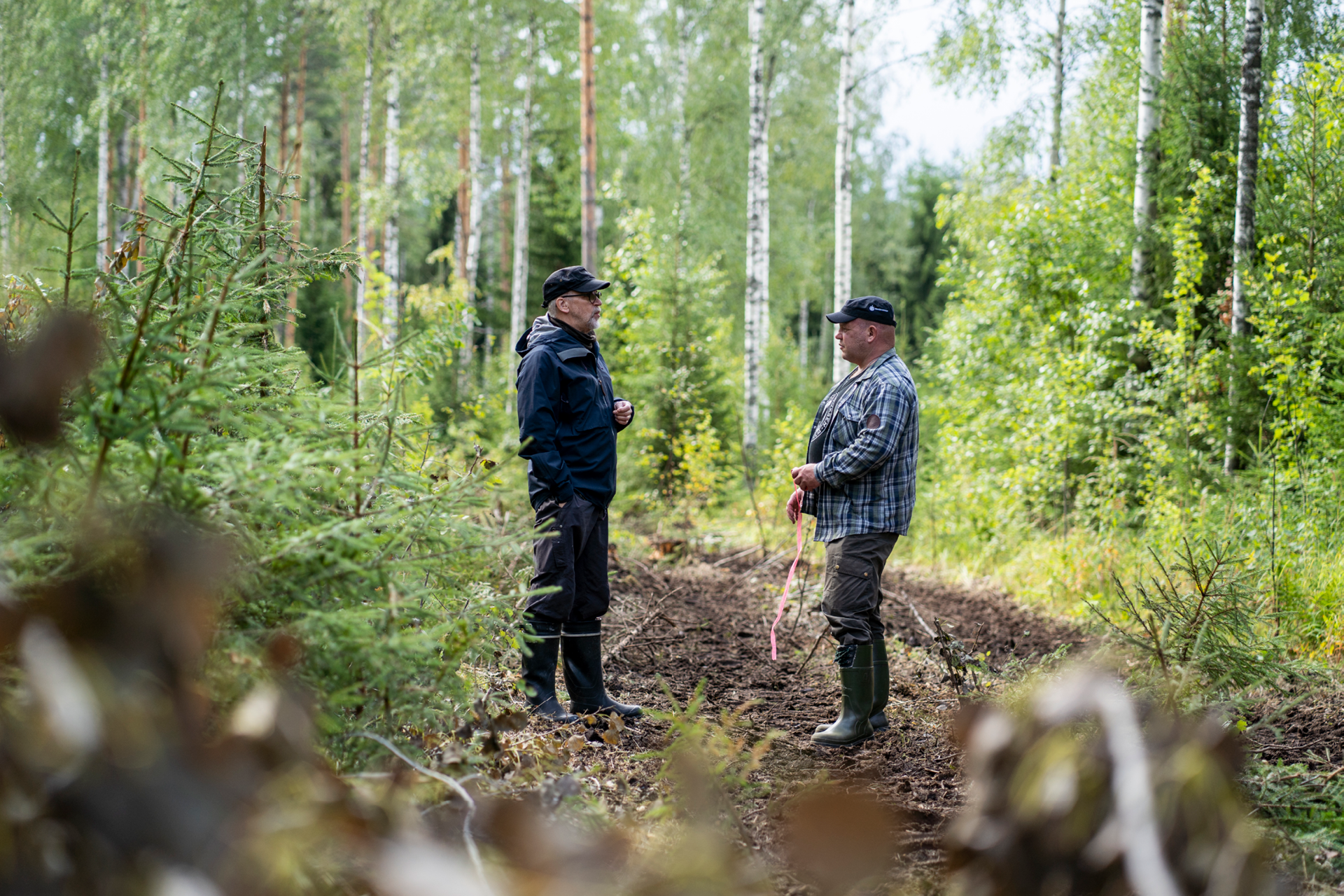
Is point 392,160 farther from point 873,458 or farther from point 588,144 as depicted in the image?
point 873,458

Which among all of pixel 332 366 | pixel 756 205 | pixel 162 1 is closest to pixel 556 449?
pixel 332 366

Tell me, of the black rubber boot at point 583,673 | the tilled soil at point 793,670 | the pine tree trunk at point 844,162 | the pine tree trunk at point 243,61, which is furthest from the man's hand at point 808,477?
the pine tree trunk at point 243,61

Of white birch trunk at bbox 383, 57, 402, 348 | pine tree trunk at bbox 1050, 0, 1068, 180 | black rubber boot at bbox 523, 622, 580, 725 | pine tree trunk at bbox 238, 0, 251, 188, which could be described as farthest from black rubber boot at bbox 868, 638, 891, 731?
pine tree trunk at bbox 238, 0, 251, 188

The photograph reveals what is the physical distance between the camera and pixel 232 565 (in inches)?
85.7

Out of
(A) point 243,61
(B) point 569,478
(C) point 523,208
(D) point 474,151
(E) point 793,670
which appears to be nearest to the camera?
(B) point 569,478

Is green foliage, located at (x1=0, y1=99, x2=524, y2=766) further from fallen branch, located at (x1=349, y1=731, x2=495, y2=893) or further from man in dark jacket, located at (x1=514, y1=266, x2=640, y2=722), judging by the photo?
man in dark jacket, located at (x1=514, y1=266, x2=640, y2=722)

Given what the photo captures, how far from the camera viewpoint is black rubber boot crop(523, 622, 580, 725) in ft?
14.3

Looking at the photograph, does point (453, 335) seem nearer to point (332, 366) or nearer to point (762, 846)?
point (332, 366)

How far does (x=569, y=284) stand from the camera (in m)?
4.76

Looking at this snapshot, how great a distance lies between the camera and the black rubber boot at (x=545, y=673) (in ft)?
14.3

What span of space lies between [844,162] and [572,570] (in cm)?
1160

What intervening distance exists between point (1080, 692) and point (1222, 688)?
332 centimetres

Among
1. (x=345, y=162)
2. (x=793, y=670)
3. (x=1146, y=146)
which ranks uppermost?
(x=345, y=162)

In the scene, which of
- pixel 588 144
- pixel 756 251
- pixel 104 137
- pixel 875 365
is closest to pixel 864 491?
pixel 875 365
